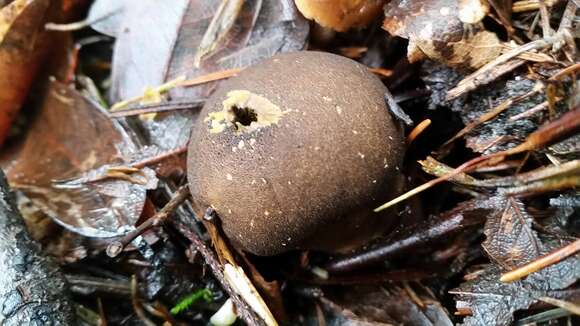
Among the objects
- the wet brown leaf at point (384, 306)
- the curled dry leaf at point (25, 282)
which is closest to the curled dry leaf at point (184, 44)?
the curled dry leaf at point (25, 282)

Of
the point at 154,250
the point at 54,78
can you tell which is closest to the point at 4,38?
the point at 54,78

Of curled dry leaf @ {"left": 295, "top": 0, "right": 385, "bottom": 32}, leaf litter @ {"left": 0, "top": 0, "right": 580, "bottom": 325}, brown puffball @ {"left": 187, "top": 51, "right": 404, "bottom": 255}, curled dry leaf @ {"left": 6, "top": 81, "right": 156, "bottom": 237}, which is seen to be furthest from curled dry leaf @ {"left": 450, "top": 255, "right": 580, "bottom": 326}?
curled dry leaf @ {"left": 6, "top": 81, "right": 156, "bottom": 237}

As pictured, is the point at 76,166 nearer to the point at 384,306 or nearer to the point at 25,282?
the point at 25,282

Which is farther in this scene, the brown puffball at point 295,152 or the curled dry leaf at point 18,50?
the curled dry leaf at point 18,50

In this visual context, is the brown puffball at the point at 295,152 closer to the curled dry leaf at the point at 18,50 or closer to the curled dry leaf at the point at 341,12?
the curled dry leaf at the point at 341,12

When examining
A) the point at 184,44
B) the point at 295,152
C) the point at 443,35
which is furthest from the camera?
the point at 184,44

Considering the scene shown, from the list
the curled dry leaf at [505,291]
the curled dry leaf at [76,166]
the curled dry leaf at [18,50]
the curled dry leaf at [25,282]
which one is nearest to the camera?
the curled dry leaf at [505,291]

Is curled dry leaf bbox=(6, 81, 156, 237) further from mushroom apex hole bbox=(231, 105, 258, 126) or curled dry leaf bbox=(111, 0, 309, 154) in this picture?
mushroom apex hole bbox=(231, 105, 258, 126)

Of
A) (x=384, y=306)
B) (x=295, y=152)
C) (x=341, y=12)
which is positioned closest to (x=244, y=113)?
(x=295, y=152)
